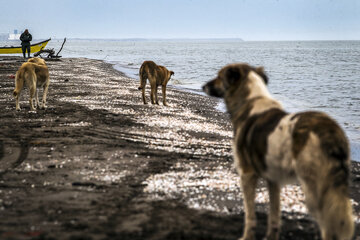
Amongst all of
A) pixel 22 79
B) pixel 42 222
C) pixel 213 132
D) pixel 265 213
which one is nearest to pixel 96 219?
pixel 42 222

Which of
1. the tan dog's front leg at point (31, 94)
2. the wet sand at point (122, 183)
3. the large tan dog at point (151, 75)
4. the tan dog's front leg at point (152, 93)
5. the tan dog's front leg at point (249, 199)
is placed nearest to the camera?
the tan dog's front leg at point (249, 199)

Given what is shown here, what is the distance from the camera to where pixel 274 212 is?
13.0 ft

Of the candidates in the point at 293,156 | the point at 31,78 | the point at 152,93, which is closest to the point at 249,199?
the point at 293,156

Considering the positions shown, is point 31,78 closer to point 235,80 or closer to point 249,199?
point 235,80

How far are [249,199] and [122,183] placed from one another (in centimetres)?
Answer: 240

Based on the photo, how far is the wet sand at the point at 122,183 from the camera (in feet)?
13.9

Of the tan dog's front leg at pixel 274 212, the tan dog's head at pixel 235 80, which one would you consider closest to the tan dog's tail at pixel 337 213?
the tan dog's front leg at pixel 274 212

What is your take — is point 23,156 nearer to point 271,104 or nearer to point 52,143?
point 52,143

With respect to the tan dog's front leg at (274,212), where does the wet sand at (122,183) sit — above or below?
below

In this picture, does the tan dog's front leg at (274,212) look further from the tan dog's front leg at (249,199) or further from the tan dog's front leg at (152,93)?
the tan dog's front leg at (152,93)

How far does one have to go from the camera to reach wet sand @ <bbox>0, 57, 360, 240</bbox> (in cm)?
425

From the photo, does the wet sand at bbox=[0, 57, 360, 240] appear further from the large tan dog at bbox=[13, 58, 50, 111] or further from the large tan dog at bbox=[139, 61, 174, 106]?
the large tan dog at bbox=[139, 61, 174, 106]

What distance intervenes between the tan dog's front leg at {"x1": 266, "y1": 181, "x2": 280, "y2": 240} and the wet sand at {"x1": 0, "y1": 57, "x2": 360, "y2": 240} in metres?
0.21

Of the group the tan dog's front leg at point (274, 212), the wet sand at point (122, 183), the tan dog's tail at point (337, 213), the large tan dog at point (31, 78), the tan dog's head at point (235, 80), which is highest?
the tan dog's head at point (235, 80)
